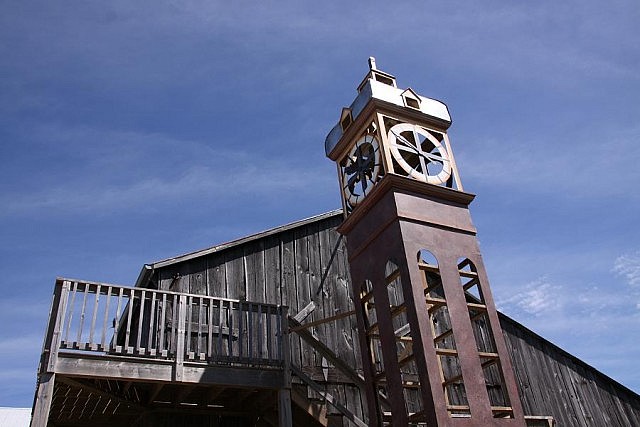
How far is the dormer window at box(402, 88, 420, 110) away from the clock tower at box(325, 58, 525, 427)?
2 cm

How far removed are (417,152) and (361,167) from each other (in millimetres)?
877

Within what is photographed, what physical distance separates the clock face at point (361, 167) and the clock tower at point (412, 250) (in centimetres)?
2

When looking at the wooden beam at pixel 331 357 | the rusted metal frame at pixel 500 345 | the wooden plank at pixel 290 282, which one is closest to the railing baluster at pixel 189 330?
the wooden beam at pixel 331 357

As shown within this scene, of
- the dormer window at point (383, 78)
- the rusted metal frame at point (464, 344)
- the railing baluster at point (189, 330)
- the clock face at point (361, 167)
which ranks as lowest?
the rusted metal frame at point (464, 344)

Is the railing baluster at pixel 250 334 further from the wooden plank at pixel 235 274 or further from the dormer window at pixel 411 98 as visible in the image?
the dormer window at pixel 411 98

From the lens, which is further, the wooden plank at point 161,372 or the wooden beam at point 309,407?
the wooden beam at point 309,407

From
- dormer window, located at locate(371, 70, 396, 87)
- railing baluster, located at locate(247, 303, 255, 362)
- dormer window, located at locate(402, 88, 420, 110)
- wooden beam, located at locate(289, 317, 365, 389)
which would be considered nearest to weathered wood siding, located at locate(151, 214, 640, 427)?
wooden beam, located at locate(289, 317, 365, 389)

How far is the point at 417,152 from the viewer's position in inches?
328

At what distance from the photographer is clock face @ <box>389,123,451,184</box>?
318 inches

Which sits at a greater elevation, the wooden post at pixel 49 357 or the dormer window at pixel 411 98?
the dormer window at pixel 411 98

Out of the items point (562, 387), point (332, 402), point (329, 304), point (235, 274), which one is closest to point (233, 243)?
point (235, 274)

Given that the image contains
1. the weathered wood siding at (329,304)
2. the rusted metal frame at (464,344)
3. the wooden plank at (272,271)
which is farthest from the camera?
the wooden plank at (272,271)

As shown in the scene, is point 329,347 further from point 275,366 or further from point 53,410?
point 53,410

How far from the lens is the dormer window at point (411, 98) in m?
8.70
